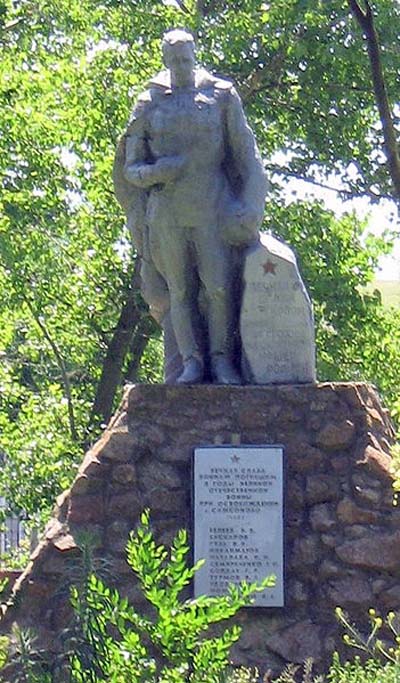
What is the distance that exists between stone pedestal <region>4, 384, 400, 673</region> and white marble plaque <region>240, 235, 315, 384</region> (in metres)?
0.19

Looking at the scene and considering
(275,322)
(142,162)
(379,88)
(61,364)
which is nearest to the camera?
(275,322)

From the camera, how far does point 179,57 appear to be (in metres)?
11.4

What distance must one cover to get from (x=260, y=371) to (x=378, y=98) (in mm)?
6158

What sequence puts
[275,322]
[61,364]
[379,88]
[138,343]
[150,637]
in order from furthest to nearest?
[138,343] < [61,364] < [379,88] < [275,322] < [150,637]

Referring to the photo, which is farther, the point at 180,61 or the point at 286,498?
the point at 180,61

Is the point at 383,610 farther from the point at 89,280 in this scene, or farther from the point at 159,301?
the point at 89,280

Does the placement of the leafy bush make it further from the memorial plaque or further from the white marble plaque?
the white marble plaque

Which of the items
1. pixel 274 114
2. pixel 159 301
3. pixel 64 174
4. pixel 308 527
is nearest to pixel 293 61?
pixel 274 114

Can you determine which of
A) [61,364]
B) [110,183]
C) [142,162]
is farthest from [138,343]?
[142,162]

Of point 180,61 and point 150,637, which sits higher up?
point 180,61

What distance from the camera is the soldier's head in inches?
446

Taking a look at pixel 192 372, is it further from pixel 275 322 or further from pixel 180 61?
pixel 180 61

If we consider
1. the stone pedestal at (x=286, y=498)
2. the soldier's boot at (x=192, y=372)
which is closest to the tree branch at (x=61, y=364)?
the soldier's boot at (x=192, y=372)

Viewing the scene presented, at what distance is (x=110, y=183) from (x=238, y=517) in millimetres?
8704
